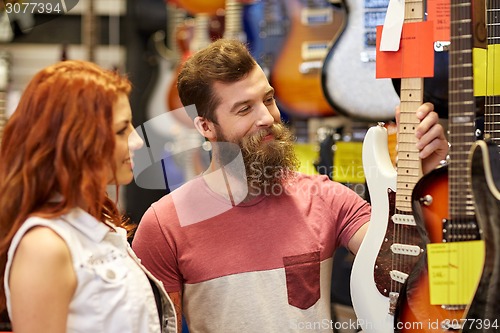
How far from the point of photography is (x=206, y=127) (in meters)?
1.95

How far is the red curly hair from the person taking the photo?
1.34 m

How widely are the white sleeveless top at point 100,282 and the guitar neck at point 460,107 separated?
60cm

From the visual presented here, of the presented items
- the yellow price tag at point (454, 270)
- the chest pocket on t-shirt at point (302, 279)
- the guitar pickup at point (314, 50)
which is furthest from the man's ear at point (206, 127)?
the guitar pickup at point (314, 50)

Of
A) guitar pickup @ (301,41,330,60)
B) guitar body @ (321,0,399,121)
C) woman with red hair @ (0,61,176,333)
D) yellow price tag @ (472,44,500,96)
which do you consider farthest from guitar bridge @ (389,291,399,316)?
guitar pickup @ (301,41,330,60)

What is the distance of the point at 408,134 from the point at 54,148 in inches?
31.4

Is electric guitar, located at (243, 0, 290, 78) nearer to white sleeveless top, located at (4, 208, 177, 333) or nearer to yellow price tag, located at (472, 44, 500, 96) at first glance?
yellow price tag, located at (472, 44, 500, 96)

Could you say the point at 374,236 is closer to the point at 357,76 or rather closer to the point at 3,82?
the point at 357,76

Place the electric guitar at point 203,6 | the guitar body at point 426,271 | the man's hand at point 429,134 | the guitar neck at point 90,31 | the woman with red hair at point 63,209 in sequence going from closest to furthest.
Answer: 1. the woman with red hair at point 63,209
2. the guitar body at point 426,271
3. the man's hand at point 429,134
4. the guitar neck at point 90,31
5. the electric guitar at point 203,6

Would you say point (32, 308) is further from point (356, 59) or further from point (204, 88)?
point (356, 59)

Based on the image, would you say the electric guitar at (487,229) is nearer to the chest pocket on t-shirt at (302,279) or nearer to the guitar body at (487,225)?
the guitar body at (487,225)

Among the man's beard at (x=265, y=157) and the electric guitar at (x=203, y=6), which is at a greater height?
the electric guitar at (x=203, y=6)

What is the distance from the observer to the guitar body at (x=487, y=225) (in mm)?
1349

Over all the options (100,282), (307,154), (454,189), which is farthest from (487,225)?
(307,154)

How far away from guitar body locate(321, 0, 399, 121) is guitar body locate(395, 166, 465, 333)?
2.60ft
